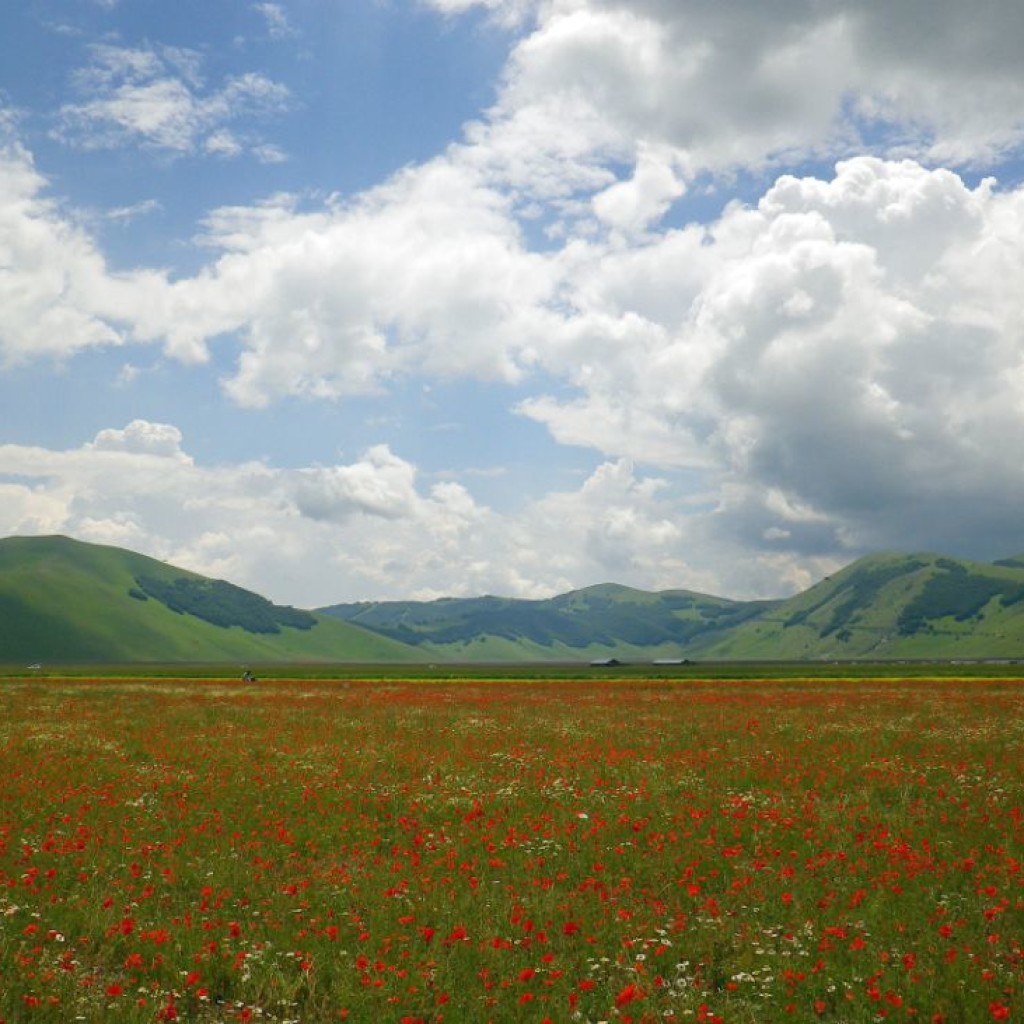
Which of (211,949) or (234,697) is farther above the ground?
(211,949)

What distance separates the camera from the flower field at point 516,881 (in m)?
9.19

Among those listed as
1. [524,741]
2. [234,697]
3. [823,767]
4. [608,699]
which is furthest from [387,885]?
[234,697]

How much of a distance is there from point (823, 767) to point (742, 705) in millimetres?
21354

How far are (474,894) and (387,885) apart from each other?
154 centimetres

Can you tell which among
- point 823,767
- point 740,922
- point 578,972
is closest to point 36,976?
point 578,972

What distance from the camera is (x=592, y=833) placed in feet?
52.7

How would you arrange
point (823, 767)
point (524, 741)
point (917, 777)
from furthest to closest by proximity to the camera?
point (524, 741) < point (823, 767) < point (917, 777)

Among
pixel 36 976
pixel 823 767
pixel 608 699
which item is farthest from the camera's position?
pixel 608 699

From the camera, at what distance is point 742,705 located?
43.9m

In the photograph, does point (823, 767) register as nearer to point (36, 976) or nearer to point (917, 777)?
point (917, 777)

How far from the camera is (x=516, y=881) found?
43.6 feet

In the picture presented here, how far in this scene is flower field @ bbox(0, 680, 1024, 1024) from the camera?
30.1 ft

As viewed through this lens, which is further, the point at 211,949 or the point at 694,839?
the point at 694,839

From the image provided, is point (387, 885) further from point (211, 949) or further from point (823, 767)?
point (823, 767)
